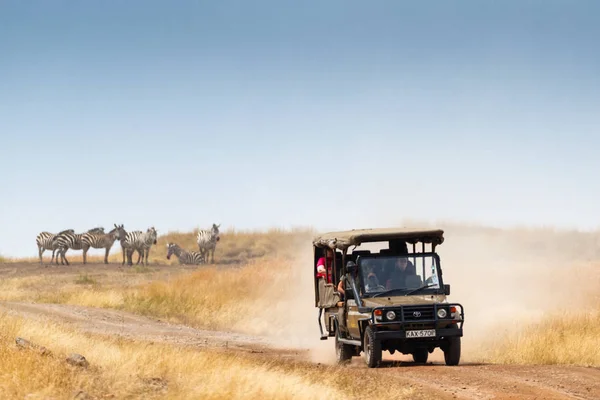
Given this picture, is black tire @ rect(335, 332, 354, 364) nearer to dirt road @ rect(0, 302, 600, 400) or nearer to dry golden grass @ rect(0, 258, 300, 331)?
dirt road @ rect(0, 302, 600, 400)

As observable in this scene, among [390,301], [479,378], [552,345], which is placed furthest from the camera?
[552,345]

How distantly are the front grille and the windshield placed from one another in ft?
2.94

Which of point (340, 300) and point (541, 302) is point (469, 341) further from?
point (541, 302)

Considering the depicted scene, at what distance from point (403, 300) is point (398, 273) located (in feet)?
2.56

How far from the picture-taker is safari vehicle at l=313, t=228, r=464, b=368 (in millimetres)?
18625

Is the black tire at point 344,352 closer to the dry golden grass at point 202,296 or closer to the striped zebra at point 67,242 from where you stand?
the dry golden grass at point 202,296

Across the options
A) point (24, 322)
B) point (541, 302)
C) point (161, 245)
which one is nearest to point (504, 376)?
point (24, 322)

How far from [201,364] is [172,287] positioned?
2188 cm

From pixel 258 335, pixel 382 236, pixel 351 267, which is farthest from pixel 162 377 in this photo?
pixel 258 335

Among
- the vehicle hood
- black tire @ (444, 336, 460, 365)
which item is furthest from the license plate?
black tire @ (444, 336, 460, 365)

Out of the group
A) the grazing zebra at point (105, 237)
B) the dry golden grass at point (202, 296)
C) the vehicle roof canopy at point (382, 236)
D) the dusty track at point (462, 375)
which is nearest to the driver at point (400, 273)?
the vehicle roof canopy at point (382, 236)

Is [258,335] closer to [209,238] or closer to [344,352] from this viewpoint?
[344,352]

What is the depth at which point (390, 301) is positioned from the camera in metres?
19.0

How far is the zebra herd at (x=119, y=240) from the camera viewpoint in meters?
60.6
